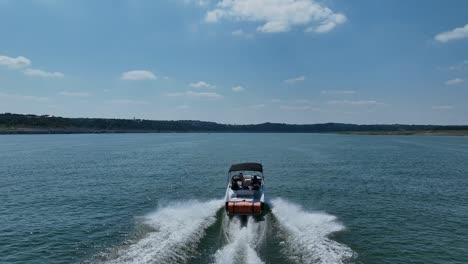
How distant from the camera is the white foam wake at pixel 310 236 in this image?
20.6m

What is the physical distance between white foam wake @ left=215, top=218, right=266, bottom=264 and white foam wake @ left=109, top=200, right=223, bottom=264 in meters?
1.95

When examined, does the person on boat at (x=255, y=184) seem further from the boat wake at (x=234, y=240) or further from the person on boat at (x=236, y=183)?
the boat wake at (x=234, y=240)

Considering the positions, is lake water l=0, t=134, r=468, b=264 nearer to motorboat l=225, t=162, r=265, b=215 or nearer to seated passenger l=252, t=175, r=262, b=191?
motorboat l=225, t=162, r=265, b=215

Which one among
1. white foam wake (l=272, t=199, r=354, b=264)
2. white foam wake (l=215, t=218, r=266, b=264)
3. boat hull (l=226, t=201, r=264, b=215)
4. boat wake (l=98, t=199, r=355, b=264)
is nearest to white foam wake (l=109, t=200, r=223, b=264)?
boat wake (l=98, t=199, r=355, b=264)

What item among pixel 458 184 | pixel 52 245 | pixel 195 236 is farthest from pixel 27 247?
pixel 458 184

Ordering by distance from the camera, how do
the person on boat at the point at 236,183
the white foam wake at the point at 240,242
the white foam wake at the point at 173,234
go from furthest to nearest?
the person on boat at the point at 236,183 < the white foam wake at the point at 173,234 < the white foam wake at the point at 240,242

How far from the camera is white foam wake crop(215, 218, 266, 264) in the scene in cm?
1986

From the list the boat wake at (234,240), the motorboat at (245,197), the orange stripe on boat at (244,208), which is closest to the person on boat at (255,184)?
the motorboat at (245,197)

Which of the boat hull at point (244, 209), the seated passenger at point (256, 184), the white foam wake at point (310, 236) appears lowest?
the white foam wake at point (310, 236)

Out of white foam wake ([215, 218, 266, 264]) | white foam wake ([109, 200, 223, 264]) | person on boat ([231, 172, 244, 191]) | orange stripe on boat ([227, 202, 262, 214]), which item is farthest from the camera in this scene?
person on boat ([231, 172, 244, 191])

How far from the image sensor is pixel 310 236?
78.5ft

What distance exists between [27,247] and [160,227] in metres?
8.75

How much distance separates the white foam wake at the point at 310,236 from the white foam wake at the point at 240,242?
2.14m

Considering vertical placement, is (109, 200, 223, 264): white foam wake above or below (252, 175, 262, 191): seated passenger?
below
